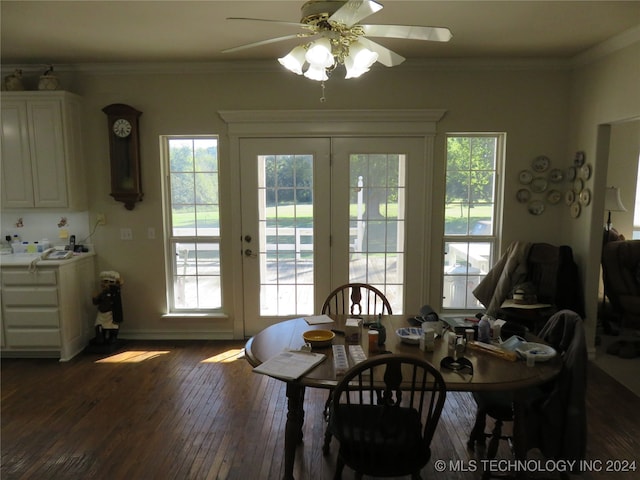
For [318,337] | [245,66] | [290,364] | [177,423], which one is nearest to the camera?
[290,364]

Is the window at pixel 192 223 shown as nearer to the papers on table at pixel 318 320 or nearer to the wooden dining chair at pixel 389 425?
the papers on table at pixel 318 320

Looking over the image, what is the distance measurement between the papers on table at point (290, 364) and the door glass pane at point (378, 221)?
2028 millimetres

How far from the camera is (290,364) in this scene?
72.7 inches

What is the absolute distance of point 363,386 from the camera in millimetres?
1710

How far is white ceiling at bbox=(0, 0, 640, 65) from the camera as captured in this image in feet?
8.38

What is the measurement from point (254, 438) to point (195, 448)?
340 millimetres

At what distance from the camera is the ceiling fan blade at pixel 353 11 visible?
146 centimetres

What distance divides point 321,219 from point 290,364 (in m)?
2.14

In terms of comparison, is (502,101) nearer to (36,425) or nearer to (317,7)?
(317,7)

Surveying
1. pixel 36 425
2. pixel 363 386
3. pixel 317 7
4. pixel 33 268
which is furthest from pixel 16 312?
pixel 317 7

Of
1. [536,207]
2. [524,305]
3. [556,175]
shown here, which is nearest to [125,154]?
[524,305]

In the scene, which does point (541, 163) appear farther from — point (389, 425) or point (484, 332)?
point (389, 425)

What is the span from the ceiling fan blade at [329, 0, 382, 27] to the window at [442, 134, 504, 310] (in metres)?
2.53

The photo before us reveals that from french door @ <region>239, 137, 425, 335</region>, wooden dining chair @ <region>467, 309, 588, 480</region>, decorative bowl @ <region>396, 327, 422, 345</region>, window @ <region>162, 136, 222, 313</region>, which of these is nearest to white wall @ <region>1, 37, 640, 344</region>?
window @ <region>162, 136, 222, 313</region>
